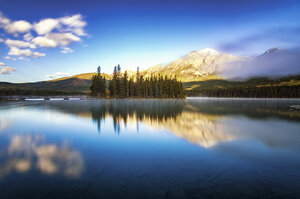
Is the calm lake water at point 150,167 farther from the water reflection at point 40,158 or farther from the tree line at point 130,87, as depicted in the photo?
the tree line at point 130,87

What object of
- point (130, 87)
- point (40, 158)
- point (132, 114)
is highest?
point (130, 87)

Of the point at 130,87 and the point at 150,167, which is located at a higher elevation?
the point at 130,87

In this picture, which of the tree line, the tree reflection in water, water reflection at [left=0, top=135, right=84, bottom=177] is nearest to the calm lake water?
water reflection at [left=0, top=135, right=84, bottom=177]

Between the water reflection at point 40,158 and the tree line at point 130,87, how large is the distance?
87.3m

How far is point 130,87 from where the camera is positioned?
4055 inches

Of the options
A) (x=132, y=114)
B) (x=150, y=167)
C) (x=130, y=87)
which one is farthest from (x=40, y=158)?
(x=130, y=87)

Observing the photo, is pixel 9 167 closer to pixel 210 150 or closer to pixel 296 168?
pixel 210 150

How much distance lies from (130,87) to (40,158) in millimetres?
96005

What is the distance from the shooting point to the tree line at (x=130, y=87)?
97.2 m

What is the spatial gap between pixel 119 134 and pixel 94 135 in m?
1.76

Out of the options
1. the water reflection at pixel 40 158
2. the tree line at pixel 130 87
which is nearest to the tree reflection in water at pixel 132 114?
the water reflection at pixel 40 158

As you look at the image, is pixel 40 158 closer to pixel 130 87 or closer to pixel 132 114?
pixel 132 114

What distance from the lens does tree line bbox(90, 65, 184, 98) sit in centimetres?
9725

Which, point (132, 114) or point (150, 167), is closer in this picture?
point (150, 167)
